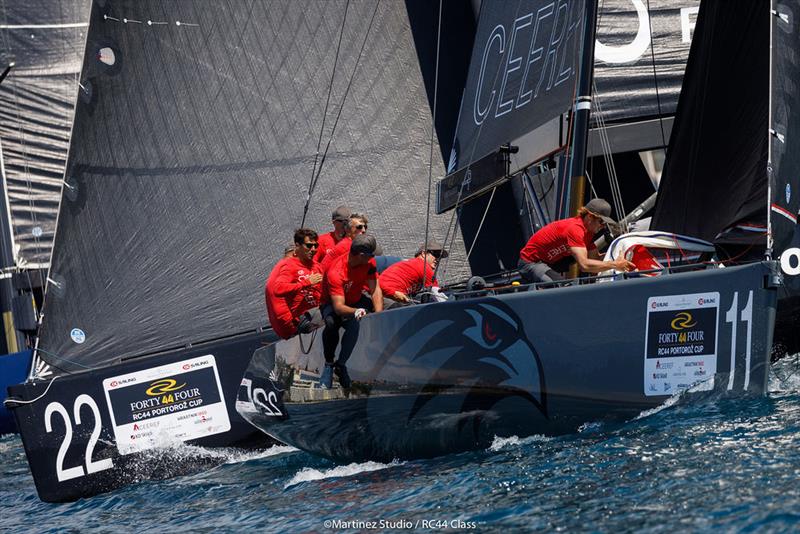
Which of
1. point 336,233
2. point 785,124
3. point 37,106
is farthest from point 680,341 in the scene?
point 37,106

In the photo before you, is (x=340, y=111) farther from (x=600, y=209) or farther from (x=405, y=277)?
(x=600, y=209)

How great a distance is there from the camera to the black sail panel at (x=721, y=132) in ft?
20.4

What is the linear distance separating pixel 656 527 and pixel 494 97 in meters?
4.09

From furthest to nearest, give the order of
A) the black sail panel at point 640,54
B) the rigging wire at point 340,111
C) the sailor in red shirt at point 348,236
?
the black sail panel at point 640,54, the rigging wire at point 340,111, the sailor in red shirt at point 348,236

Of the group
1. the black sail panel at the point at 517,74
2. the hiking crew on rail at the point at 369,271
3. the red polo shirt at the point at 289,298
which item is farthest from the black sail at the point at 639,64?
the red polo shirt at the point at 289,298

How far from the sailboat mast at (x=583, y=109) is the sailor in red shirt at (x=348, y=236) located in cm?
137

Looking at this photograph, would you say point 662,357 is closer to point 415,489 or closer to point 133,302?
point 415,489

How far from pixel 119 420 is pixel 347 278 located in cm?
239

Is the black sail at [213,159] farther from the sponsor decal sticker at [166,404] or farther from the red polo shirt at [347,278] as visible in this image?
the red polo shirt at [347,278]

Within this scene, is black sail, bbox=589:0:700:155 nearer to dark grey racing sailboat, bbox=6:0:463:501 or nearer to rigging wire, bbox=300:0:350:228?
dark grey racing sailboat, bbox=6:0:463:501

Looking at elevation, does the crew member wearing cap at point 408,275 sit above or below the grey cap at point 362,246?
below

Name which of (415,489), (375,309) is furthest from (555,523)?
(375,309)

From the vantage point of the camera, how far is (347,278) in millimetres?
6559
